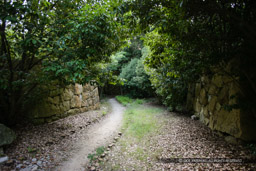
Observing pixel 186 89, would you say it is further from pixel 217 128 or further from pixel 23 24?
pixel 23 24

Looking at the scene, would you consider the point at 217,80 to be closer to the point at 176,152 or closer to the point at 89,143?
the point at 176,152

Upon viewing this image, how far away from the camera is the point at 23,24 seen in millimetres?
4008

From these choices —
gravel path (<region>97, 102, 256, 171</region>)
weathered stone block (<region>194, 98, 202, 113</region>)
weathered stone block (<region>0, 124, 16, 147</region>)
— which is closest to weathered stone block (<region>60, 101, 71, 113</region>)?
weathered stone block (<region>0, 124, 16, 147</region>)

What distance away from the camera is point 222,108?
473 cm

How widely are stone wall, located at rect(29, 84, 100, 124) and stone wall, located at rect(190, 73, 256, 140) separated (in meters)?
7.30

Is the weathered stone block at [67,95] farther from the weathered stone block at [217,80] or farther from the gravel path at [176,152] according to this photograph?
the weathered stone block at [217,80]

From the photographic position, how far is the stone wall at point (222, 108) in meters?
3.92

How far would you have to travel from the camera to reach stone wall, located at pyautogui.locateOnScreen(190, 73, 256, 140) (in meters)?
3.92

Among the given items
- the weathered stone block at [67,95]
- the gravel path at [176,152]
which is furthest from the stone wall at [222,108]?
the weathered stone block at [67,95]

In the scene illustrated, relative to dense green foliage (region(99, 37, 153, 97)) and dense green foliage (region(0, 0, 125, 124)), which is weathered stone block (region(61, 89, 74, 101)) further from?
dense green foliage (region(99, 37, 153, 97))

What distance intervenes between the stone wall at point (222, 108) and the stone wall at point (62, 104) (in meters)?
7.30

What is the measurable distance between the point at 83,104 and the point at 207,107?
7637mm

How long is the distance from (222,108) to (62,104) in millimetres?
7808

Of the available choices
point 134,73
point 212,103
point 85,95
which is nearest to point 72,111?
point 85,95
